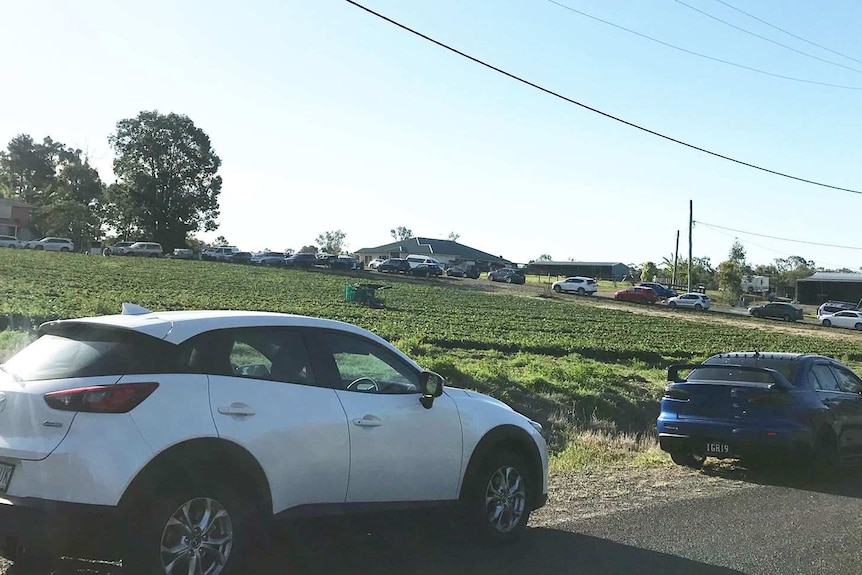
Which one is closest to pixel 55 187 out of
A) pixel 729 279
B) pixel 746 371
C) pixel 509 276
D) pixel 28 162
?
pixel 28 162

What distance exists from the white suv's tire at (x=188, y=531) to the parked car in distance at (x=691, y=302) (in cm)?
6528

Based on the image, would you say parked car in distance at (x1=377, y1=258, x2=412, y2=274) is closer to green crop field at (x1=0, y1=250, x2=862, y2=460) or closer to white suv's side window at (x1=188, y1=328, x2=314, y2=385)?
green crop field at (x1=0, y1=250, x2=862, y2=460)

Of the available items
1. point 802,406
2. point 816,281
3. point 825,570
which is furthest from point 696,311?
point 825,570

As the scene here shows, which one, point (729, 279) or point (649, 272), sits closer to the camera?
point (729, 279)

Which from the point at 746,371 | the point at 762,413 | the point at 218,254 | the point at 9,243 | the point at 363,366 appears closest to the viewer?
the point at 363,366

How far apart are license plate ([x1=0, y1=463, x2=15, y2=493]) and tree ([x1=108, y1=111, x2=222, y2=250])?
310ft

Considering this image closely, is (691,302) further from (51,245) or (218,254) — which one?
(51,245)

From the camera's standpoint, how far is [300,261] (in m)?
79.2

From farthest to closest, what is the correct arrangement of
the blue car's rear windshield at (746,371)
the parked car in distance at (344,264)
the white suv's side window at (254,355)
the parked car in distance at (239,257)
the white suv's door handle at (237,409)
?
the parked car in distance at (239,257) → the parked car in distance at (344,264) → the blue car's rear windshield at (746,371) → the white suv's side window at (254,355) → the white suv's door handle at (237,409)

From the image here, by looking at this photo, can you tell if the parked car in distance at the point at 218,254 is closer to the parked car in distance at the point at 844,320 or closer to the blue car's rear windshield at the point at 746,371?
the parked car in distance at the point at 844,320

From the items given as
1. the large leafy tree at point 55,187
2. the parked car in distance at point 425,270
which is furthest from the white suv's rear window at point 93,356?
the large leafy tree at point 55,187

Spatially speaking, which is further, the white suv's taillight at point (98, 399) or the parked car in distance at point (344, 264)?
the parked car in distance at point (344, 264)

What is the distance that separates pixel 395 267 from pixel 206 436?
73.1 m

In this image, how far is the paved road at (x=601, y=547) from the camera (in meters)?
6.09
